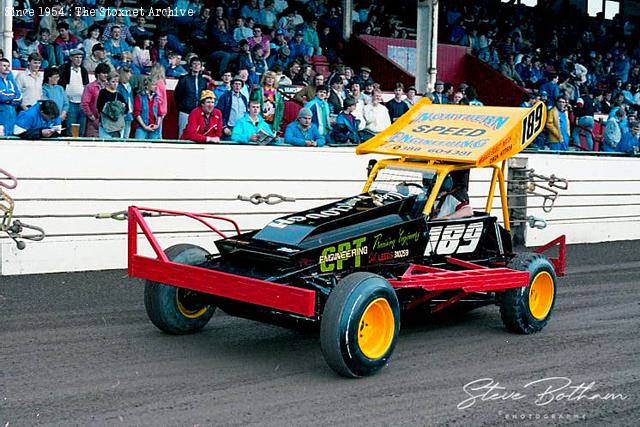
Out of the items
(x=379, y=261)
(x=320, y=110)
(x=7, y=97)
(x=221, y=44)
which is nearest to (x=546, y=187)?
(x=320, y=110)

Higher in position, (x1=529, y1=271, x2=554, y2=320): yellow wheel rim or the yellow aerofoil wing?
the yellow aerofoil wing

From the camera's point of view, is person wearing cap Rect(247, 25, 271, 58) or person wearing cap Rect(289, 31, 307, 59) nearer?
person wearing cap Rect(247, 25, 271, 58)

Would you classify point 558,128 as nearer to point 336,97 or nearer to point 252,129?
point 336,97

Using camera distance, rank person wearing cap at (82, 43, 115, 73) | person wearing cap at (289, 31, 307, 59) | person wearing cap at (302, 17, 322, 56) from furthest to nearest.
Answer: person wearing cap at (302, 17, 322, 56), person wearing cap at (289, 31, 307, 59), person wearing cap at (82, 43, 115, 73)

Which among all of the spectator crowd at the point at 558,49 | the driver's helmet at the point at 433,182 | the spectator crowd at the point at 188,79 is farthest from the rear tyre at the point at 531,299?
the spectator crowd at the point at 558,49

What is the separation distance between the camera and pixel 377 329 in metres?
6.25

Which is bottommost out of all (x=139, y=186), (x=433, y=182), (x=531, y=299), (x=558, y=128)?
(x=531, y=299)

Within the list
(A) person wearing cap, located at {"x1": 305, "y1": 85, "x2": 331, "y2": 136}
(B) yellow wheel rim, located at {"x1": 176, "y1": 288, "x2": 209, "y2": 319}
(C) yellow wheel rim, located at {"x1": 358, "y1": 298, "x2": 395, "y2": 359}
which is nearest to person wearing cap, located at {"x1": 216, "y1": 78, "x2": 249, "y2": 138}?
(A) person wearing cap, located at {"x1": 305, "y1": 85, "x2": 331, "y2": 136}

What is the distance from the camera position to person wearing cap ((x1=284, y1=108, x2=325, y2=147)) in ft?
38.9

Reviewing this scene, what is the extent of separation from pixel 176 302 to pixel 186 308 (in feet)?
0.37

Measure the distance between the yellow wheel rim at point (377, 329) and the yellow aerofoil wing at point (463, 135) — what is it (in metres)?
1.73

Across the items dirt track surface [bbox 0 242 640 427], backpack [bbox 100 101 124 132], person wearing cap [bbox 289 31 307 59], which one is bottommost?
dirt track surface [bbox 0 242 640 427]

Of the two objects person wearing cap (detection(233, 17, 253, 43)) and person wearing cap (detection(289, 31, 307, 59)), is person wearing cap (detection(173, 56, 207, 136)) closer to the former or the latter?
person wearing cap (detection(233, 17, 253, 43))

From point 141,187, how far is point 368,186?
11.6 feet
